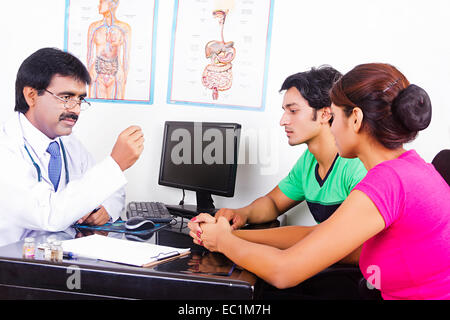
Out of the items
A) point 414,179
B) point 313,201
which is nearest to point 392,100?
point 414,179

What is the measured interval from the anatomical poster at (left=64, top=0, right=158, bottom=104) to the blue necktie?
2.62 ft

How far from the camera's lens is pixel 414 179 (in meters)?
A: 1.04

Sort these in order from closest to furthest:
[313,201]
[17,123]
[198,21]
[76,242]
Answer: [76,242] < [17,123] < [313,201] < [198,21]

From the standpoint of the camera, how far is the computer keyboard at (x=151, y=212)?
1755 millimetres

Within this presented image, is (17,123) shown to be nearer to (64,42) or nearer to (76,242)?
(76,242)

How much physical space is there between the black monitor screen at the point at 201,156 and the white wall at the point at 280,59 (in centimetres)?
19

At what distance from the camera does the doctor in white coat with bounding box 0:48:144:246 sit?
4.60 feet

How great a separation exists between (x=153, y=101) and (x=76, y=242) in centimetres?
136

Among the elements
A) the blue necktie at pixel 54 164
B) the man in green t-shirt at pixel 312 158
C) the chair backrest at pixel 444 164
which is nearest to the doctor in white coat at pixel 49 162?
the blue necktie at pixel 54 164

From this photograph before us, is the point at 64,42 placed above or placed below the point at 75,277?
above

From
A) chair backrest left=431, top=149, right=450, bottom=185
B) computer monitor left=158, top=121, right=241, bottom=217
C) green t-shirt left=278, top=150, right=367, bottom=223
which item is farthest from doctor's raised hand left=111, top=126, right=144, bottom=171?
chair backrest left=431, top=149, right=450, bottom=185

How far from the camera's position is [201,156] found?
2.15 metres

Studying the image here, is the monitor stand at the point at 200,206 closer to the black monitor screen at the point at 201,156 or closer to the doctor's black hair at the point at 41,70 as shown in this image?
the black monitor screen at the point at 201,156

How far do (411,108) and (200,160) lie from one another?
4.12ft
